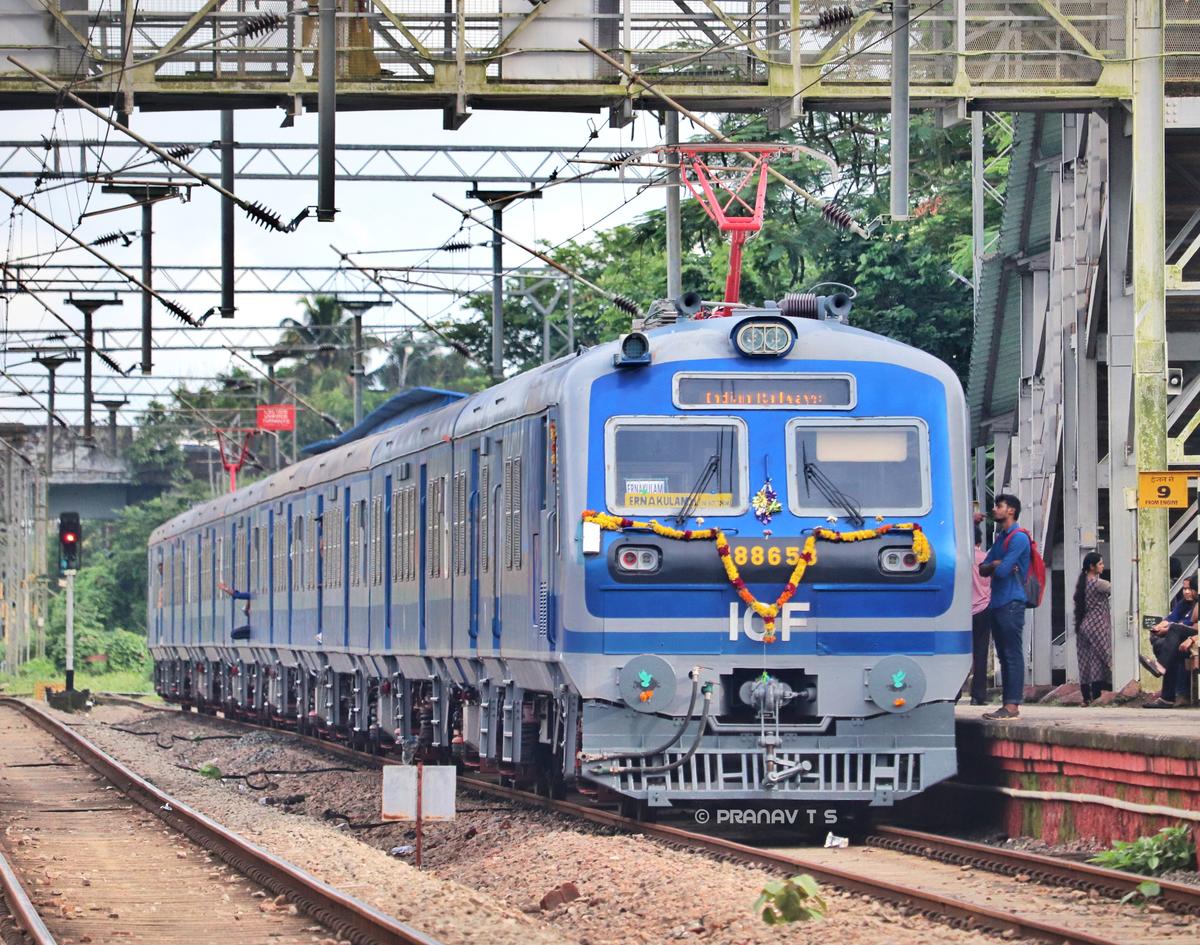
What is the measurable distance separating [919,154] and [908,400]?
3286cm

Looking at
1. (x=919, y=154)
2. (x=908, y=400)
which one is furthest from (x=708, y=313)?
(x=919, y=154)

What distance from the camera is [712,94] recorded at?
2014 centimetres

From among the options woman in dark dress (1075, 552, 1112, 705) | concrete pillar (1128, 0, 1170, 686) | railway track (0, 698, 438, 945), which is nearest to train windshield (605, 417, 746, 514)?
railway track (0, 698, 438, 945)

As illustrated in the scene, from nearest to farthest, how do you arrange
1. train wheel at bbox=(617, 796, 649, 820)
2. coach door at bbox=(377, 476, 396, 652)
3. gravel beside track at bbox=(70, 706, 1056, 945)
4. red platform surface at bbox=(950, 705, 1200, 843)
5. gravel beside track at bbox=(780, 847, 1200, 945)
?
gravel beside track at bbox=(780, 847, 1200, 945) < gravel beside track at bbox=(70, 706, 1056, 945) < red platform surface at bbox=(950, 705, 1200, 843) < train wheel at bbox=(617, 796, 649, 820) < coach door at bbox=(377, 476, 396, 652)

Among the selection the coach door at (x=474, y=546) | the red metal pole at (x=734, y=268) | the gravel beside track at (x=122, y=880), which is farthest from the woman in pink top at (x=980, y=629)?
the gravel beside track at (x=122, y=880)

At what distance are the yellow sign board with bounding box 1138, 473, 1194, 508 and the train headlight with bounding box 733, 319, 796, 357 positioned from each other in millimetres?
6011

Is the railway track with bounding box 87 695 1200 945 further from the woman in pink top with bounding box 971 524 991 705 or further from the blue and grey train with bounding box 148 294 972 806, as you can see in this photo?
the woman in pink top with bounding box 971 524 991 705

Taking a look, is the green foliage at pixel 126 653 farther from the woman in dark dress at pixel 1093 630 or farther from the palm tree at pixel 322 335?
the woman in dark dress at pixel 1093 630

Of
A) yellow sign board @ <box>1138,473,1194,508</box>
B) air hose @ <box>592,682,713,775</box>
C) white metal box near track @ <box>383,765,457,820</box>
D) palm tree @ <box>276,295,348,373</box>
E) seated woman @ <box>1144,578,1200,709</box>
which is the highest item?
palm tree @ <box>276,295,348,373</box>

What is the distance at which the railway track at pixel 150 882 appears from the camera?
35.7ft

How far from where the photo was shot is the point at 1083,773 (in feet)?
43.6

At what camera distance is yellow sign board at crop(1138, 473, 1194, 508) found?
19.3 metres

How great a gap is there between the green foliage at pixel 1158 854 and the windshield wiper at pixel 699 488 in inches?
133

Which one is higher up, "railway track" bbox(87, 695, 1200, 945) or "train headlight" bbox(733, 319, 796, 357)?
"train headlight" bbox(733, 319, 796, 357)
